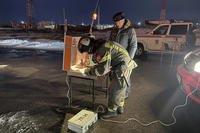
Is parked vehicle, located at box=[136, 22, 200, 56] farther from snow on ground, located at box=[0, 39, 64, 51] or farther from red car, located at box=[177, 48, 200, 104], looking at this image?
red car, located at box=[177, 48, 200, 104]

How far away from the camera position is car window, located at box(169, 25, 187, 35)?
11609mm

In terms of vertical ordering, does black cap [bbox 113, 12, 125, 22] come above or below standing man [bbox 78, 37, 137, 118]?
above

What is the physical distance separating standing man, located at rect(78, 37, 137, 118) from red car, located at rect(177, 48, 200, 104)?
4.12 feet

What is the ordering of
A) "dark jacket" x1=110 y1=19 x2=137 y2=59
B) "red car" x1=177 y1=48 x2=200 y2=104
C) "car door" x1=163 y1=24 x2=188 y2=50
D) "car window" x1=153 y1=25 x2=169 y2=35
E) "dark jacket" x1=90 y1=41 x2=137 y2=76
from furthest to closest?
"car window" x1=153 y1=25 x2=169 y2=35 < "car door" x1=163 y1=24 x2=188 y2=50 < "dark jacket" x1=110 y1=19 x2=137 y2=59 < "red car" x1=177 y1=48 x2=200 y2=104 < "dark jacket" x1=90 y1=41 x2=137 y2=76

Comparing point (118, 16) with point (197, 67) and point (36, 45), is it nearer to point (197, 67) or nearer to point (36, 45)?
point (197, 67)

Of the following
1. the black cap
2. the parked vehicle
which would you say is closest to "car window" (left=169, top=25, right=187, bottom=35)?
the parked vehicle

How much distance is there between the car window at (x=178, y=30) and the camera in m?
11.6

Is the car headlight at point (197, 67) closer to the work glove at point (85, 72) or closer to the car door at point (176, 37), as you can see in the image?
the work glove at point (85, 72)

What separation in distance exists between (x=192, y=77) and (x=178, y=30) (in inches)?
324

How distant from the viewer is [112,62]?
403 cm

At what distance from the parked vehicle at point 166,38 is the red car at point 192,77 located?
7081 mm

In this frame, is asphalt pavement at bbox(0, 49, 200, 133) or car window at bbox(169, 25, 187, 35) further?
car window at bbox(169, 25, 187, 35)

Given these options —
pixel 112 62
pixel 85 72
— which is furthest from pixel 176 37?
pixel 85 72

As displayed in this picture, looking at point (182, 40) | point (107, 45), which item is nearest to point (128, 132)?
point (107, 45)
